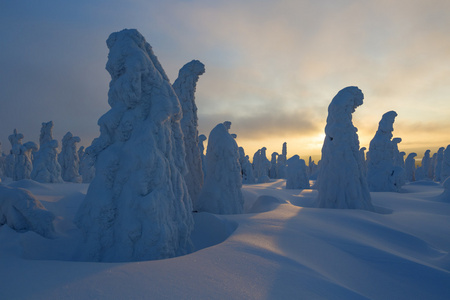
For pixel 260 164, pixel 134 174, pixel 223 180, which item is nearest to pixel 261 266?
pixel 134 174

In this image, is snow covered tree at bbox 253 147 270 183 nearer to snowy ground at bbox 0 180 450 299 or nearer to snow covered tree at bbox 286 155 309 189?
snow covered tree at bbox 286 155 309 189

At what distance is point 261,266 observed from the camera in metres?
3.62

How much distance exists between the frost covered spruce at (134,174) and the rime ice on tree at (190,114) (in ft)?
19.9

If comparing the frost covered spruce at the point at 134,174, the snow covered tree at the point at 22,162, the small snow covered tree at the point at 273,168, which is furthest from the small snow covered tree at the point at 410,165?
the snow covered tree at the point at 22,162

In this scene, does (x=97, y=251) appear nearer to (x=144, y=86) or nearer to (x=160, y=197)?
(x=160, y=197)

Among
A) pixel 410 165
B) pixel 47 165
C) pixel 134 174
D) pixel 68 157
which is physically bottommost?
pixel 134 174

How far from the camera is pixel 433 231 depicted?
7.39 metres

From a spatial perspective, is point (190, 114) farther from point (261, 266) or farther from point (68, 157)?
point (68, 157)

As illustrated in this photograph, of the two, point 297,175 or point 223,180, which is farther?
point 297,175

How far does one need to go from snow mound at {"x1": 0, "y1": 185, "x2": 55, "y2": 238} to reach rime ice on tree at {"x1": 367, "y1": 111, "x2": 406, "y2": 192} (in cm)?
2381

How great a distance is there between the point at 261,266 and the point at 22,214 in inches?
261

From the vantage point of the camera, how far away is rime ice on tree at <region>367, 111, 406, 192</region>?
21125 millimetres

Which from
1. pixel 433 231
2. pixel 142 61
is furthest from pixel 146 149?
pixel 433 231

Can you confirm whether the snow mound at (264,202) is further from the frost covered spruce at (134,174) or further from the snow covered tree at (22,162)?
the snow covered tree at (22,162)
